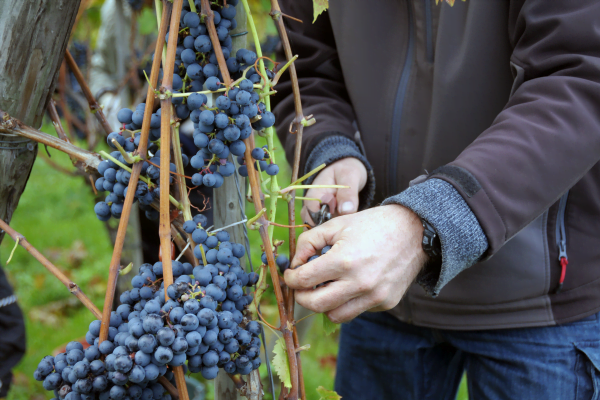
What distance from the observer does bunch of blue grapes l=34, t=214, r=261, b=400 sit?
67 centimetres

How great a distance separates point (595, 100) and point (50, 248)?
4.08 meters

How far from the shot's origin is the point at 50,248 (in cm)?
394

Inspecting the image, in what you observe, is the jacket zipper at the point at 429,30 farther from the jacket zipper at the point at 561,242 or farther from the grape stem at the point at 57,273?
the grape stem at the point at 57,273

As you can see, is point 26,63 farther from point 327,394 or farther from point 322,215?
point 327,394

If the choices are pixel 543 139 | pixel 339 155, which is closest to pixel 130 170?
pixel 339 155

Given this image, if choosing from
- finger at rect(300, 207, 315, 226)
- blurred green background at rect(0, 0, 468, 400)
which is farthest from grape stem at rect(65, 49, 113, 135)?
blurred green background at rect(0, 0, 468, 400)

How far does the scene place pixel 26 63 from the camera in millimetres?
902

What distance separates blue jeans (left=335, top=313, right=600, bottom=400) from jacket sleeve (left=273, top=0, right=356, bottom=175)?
0.66m

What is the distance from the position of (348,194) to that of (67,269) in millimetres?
3269

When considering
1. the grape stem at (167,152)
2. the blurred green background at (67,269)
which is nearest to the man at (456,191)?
the grape stem at (167,152)

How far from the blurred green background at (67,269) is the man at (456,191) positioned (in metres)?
0.99

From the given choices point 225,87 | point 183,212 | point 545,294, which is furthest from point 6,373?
point 545,294

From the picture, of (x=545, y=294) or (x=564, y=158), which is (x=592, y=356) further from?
(x=564, y=158)

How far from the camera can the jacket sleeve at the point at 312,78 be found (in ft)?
4.87
